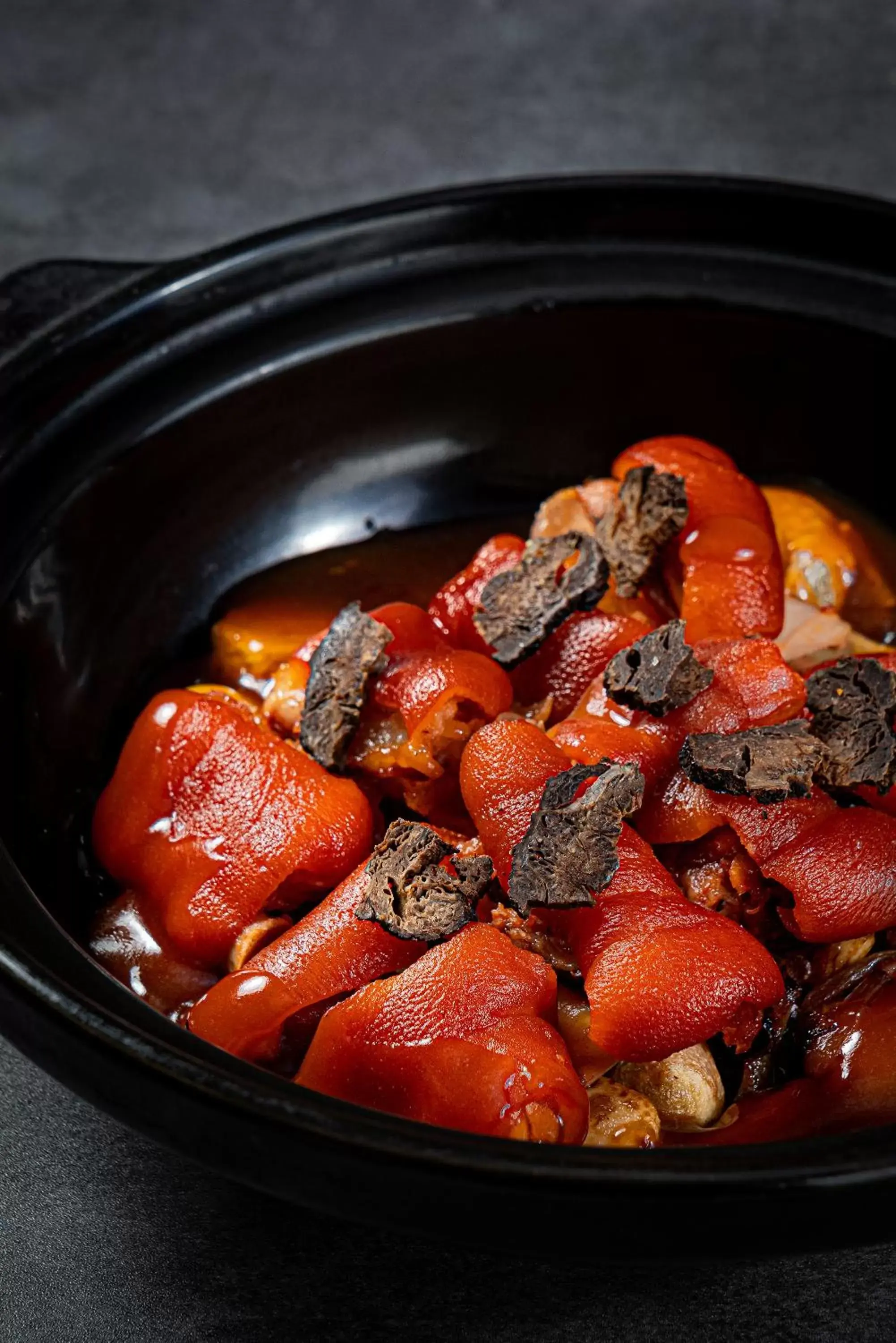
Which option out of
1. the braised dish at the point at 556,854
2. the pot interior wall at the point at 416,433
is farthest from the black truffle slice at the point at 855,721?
the pot interior wall at the point at 416,433

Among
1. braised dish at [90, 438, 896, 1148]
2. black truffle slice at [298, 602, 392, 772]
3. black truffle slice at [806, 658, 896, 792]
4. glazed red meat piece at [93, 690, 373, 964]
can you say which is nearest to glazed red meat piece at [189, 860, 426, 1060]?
braised dish at [90, 438, 896, 1148]

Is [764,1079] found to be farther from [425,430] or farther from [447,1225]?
[425,430]

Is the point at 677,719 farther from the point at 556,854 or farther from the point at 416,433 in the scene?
the point at 416,433

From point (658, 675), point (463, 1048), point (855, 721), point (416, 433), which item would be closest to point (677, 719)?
point (658, 675)

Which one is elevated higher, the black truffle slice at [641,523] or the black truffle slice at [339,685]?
the black truffle slice at [641,523]

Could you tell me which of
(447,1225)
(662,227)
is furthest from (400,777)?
(662,227)

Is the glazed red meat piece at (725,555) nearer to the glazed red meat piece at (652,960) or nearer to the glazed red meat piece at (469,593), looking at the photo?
the glazed red meat piece at (469,593)
